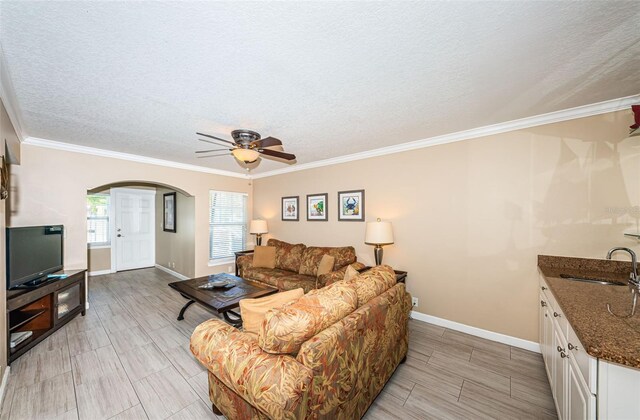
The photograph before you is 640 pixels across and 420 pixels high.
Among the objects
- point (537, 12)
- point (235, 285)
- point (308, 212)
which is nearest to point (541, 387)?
point (537, 12)

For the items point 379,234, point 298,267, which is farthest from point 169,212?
point 379,234

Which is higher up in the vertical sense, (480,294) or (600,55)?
(600,55)

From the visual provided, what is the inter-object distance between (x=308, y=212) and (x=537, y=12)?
395 cm

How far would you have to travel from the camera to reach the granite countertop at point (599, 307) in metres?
0.98

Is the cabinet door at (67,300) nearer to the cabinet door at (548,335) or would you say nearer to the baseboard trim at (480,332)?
the baseboard trim at (480,332)

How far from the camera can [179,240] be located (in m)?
5.67

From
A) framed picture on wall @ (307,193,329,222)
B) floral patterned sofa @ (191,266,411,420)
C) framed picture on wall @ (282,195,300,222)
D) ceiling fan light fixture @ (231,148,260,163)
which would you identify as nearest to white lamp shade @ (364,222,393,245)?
framed picture on wall @ (307,193,329,222)

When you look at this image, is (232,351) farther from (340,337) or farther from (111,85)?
(111,85)

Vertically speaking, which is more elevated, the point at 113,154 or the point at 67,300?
the point at 113,154

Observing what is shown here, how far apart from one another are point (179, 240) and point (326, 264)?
3.96 meters

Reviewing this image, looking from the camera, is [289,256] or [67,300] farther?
[289,256]

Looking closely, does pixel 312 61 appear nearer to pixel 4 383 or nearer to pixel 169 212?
pixel 4 383

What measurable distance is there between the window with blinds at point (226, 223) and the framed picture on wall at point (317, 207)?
6.68 feet

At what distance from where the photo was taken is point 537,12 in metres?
1.25
